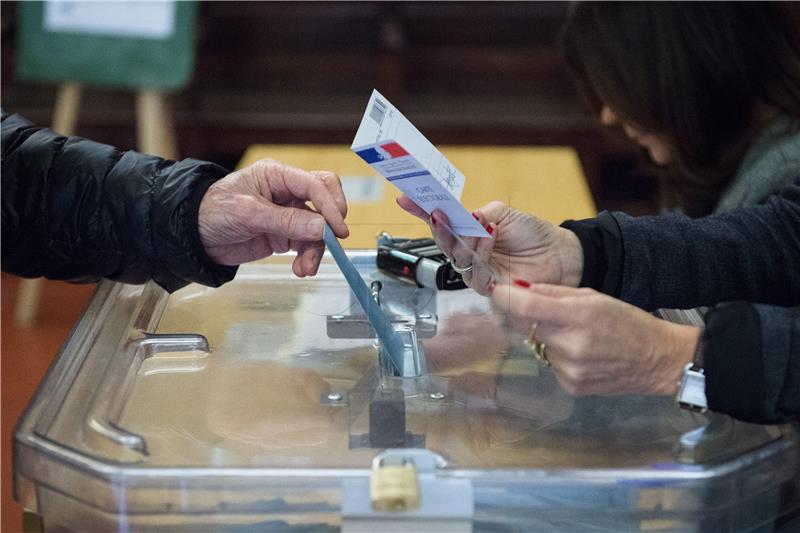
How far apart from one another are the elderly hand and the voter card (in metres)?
0.11

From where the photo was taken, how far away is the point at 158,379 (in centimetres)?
98

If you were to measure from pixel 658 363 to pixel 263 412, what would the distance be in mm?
362

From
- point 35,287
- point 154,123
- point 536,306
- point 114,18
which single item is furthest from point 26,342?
point 536,306

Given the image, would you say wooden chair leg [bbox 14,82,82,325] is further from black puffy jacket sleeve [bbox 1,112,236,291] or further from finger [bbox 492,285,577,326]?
finger [bbox 492,285,577,326]

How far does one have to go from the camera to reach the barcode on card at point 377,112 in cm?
90

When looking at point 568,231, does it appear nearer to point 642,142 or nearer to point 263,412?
point 263,412

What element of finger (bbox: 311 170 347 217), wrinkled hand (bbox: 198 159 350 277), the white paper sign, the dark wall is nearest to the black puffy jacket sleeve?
wrinkled hand (bbox: 198 159 350 277)

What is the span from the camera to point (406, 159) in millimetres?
904

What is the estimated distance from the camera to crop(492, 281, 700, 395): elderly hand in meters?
0.91

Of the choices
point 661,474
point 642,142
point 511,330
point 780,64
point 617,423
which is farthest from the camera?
point 642,142

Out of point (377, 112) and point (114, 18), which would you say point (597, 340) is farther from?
point (114, 18)

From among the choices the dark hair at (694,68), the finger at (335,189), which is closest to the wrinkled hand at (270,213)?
the finger at (335,189)

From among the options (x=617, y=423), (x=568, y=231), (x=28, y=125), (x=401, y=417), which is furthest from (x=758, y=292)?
(x=28, y=125)

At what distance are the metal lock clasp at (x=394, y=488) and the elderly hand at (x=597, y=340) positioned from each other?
0.64ft
